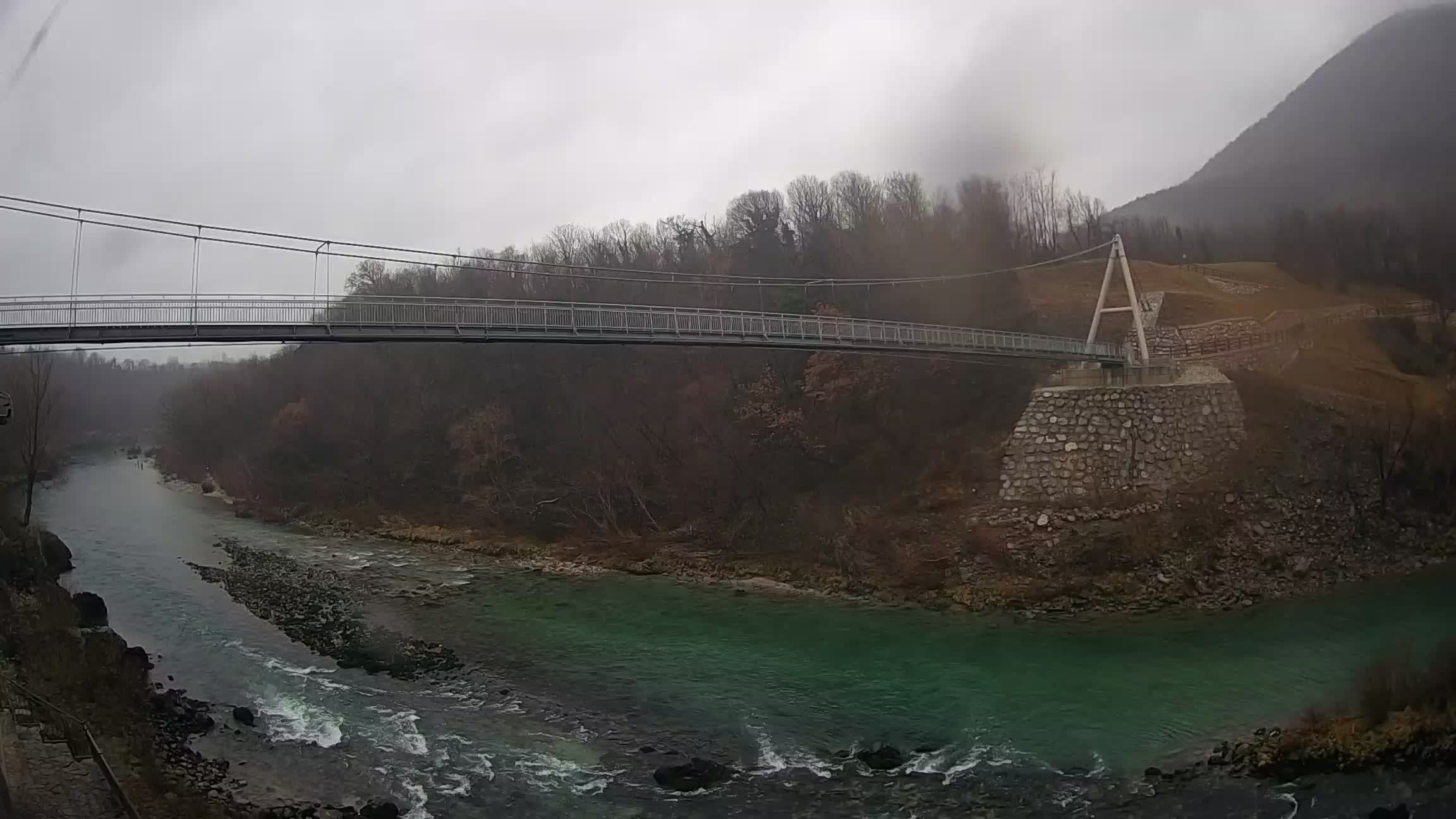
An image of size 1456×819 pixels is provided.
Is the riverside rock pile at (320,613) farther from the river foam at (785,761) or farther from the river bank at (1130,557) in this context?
the river bank at (1130,557)

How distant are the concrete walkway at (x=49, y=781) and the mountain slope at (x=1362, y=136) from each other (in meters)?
35.7

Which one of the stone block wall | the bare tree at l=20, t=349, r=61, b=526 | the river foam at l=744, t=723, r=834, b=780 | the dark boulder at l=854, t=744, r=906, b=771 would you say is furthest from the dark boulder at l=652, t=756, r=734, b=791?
the bare tree at l=20, t=349, r=61, b=526

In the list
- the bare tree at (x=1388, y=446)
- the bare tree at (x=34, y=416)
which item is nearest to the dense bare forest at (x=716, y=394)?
the bare tree at (x=1388, y=446)

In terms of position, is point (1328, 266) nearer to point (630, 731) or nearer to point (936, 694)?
point (936, 694)

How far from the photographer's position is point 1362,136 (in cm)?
2980

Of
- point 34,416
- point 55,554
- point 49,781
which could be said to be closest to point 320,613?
point 55,554

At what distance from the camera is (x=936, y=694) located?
1330 centimetres

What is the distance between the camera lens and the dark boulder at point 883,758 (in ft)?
35.5

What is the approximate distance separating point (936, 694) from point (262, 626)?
1578 cm

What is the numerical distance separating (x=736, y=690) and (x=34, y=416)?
27.5 metres

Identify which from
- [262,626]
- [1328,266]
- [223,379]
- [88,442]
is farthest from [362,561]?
[88,442]

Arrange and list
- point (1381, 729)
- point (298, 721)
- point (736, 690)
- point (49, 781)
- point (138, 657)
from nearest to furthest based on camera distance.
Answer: point (49, 781), point (1381, 729), point (298, 721), point (736, 690), point (138, 657)

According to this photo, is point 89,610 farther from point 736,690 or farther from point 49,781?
point 736,690

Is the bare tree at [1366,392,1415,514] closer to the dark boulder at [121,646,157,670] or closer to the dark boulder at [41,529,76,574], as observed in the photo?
the dark boulder at [121,646,157,670]
